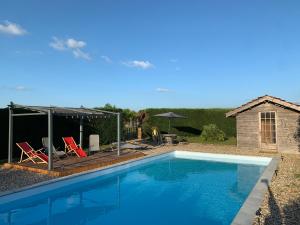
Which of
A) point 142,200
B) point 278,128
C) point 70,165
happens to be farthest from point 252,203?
point 278,128

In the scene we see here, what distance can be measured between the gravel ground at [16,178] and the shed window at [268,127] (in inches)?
498

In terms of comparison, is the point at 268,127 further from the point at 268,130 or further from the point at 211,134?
the point at 211,134

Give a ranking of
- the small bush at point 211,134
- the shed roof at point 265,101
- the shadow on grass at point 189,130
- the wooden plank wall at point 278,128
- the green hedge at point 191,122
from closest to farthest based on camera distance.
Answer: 1. the shed roof at point 265,101
2. the wooden plank wall at point 278,128
3. the small bush at point 211,134
4. the green hedge at point 191,122
5. the shadow on grass at point 189,130

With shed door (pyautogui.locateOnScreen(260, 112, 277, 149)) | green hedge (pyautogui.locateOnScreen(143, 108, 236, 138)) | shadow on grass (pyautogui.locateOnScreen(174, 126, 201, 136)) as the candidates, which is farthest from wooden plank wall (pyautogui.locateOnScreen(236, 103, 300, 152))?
shadow on grass (pyautogui.locateOnScreen(174, 126, 201, 136))

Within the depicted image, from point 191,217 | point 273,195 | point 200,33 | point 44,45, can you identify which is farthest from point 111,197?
point 200,33

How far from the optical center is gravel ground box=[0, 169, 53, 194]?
27.6 ft

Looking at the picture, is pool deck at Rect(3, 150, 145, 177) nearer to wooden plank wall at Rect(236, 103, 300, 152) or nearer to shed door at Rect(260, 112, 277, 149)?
wooden plank wall at Rect(236, 103, 300, 152)

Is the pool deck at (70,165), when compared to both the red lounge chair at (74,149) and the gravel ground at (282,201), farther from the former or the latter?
the gravel ground at (282,201)

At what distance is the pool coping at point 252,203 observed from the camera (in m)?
5.50

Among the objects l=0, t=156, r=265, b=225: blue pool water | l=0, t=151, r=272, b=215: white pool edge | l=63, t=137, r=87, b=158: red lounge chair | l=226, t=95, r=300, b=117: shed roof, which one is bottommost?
l=0, t=156, r=265, b=225: blue pool water

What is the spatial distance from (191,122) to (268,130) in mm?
8968

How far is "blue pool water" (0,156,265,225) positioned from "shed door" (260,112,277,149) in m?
4.62

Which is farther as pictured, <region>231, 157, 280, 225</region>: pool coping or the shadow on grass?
the shadow on grass

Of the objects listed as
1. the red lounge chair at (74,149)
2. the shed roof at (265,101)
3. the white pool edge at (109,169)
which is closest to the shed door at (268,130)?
the shed roof at (265,101)
